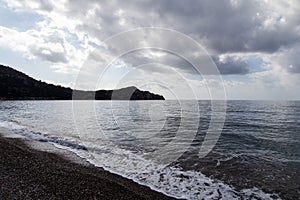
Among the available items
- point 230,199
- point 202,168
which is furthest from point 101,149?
point 230,199

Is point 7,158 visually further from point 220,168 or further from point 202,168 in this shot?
point 220,168

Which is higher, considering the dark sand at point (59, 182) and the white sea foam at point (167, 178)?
the dark sand at point (59, 182)

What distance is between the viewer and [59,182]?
9.04 m

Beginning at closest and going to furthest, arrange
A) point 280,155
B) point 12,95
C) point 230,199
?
point 230,199 < point 280,155 < point 12,95

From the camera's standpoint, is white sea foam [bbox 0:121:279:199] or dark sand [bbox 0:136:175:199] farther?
white sea foam [bbox 0:121:279:199]

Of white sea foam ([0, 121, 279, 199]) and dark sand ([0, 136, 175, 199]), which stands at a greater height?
dark sand ([0, 136, 175, 199])

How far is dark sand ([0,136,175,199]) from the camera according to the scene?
786cm

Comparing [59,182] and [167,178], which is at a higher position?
[59,182]

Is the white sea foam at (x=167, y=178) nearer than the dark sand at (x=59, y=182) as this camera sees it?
No

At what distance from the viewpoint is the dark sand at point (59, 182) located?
7.86 m

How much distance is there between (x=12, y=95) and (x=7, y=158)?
606 feet

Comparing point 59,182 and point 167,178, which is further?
point 167,178

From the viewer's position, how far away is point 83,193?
816 centimetres

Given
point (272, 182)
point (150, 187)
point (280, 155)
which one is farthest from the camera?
point (280, 155)
